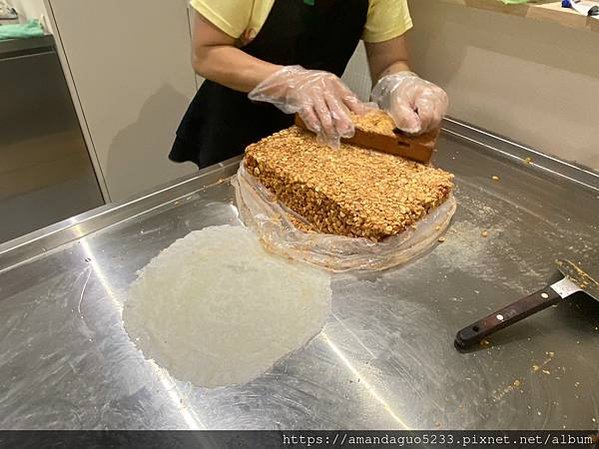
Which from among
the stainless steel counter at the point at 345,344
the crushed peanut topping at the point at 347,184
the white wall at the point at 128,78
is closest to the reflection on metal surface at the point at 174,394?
the stainless steel counter at the point at 345,344

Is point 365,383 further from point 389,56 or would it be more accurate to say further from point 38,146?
point 38,146

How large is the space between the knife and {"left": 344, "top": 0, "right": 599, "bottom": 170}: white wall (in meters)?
0.38

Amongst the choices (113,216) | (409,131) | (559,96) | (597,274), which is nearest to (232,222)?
(113,216)

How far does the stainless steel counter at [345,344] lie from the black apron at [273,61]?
250 millimetres

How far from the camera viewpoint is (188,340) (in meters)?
0.58

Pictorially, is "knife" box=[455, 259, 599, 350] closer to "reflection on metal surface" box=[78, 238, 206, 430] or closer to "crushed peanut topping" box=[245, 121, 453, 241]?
"crushed peanut topping" box=[245, 121, 453, 241]

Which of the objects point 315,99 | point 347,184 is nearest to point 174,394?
point 347,184

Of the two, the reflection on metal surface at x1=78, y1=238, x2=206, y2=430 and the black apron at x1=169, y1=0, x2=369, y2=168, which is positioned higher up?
the black apron at x1=169, y1=0, x2=369, y2=168

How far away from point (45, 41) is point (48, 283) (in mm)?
924

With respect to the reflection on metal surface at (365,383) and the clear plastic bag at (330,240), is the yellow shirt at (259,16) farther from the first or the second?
the reflection on metal surface at (365,383)

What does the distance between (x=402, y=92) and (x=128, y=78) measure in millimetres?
970

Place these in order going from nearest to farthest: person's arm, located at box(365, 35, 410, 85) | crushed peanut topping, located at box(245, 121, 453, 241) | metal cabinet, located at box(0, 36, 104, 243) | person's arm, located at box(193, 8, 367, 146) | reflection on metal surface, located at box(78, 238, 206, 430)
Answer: reflection on metal surface, located at box(78, 238, 206, 430) → crushed peanut topping, located at box(245, 121, 453, 241) → person's arm, located at box(193, 8, 367, 146) → person's arm, located at box(365, 35, 410, 85) → metal cabinet, located at box(0, 36, 104, 243)

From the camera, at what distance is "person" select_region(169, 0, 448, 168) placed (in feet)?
2.68

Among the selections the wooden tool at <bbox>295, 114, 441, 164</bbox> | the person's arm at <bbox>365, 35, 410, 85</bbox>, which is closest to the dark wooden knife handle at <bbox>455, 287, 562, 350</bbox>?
the wooden tool at <bbox>295, 114, 441, 164</bbox>
